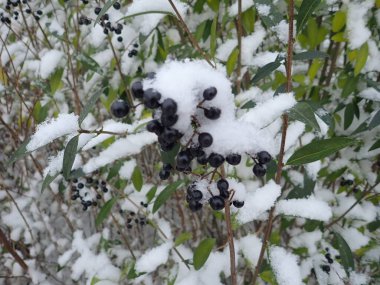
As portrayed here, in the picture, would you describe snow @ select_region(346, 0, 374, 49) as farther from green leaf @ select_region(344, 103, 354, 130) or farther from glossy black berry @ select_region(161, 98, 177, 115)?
glossy black berry @ select_region(161, 98, 177, 115)

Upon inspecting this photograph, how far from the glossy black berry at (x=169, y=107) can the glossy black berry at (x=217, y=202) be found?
262mm

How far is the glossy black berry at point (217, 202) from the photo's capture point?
766mm

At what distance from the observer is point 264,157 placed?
745mm

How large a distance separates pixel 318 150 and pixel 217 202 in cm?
33

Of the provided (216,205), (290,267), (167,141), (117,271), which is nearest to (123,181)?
(117,271)

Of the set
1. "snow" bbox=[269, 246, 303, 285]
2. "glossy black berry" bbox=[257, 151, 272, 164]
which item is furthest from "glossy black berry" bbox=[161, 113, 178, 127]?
"snow" bbox=[269, 246, 303, 285]

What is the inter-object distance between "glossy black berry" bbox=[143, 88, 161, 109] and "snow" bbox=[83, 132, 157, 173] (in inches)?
24.6

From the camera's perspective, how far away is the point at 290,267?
43.4 inches

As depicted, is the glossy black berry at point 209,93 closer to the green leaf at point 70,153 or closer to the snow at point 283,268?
the green leaf at point 70,153

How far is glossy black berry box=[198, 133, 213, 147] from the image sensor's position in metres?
0.63

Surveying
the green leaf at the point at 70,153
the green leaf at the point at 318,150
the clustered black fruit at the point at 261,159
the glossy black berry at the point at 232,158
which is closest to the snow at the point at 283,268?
the green leaf at the point at 318,150

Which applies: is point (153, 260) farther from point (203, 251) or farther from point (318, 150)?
point (318, 150)

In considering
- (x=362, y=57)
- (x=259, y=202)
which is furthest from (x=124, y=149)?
(x=362, y=57)

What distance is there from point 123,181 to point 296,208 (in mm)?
812
